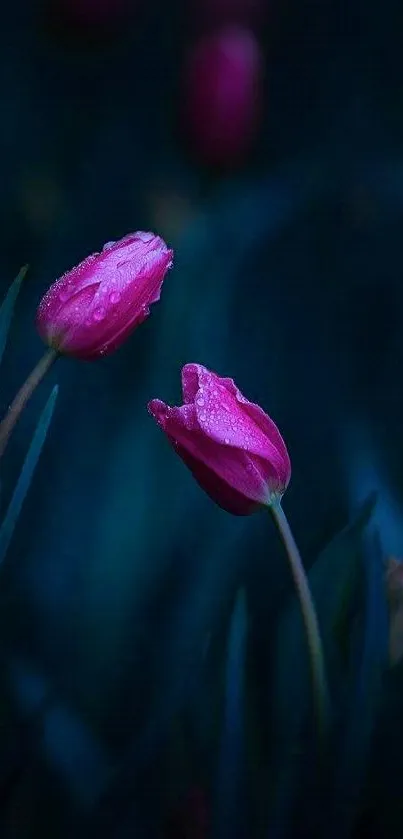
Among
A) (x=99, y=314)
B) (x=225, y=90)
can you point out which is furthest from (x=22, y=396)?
(x=225, y=90)

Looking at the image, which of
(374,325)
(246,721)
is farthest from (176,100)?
(246,721)

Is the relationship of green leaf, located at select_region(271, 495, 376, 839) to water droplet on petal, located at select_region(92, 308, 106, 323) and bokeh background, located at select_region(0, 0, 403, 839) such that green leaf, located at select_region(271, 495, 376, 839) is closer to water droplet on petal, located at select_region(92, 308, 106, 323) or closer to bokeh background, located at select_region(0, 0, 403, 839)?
bokeh background, located at select_region(0, 0, 403, 839)

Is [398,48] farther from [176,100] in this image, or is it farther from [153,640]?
[153,640]

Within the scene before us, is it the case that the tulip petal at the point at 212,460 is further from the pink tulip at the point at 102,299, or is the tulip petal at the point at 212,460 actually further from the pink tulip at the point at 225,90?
the pink tulip at the point at 225,90

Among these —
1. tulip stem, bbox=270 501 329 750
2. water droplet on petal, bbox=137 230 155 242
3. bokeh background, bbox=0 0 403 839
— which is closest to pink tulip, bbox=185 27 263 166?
bokeh background, bbox=0 0 403 839

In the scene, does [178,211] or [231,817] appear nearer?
[231,817]

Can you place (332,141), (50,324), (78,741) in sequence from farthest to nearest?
(332,141), (78,741), (50,324)

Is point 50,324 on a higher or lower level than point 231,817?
higher
